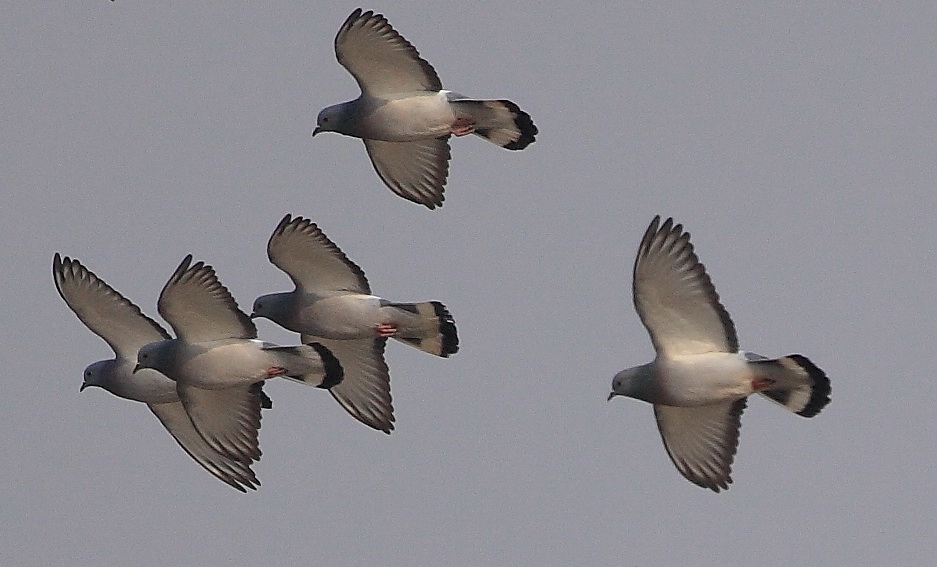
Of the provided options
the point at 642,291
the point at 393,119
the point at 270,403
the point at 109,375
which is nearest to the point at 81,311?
the point at 109,375

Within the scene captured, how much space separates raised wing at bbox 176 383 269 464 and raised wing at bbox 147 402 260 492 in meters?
0.16

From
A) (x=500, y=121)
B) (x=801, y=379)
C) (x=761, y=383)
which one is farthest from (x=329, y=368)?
(x=801, y=379)

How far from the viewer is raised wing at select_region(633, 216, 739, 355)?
74.2ft

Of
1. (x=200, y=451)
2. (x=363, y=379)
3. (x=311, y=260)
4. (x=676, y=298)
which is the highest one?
(x=311, y=260)

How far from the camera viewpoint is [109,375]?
27250 mm

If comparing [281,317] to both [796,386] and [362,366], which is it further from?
[796,386]

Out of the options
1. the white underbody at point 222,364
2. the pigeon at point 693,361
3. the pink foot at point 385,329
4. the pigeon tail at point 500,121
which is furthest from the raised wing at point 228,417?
the pigeon at point 693,361

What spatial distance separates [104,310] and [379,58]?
4514mm

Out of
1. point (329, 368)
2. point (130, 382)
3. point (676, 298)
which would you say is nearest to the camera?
point (676, 298)

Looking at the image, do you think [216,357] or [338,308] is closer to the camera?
[216,357]

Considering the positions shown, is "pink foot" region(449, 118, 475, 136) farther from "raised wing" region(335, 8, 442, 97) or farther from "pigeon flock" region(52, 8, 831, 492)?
"raised wing" region(335, 8, 442, 97)

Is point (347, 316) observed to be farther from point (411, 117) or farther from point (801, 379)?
point (801, 379)

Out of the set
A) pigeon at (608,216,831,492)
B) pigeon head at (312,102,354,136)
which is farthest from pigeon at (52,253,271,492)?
pigeon at (608,216,831,492)

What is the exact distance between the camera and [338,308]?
2664 cm
